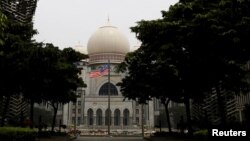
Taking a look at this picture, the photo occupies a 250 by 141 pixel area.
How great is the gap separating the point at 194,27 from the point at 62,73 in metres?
14.0

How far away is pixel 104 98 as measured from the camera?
9781 cm

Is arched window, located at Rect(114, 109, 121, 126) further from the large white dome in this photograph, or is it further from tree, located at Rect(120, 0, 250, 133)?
tree, located at Rect(120, 0, 250, 133)

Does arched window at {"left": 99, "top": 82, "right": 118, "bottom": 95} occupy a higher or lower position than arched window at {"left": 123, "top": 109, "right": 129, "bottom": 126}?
higher

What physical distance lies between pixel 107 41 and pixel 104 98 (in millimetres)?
14780

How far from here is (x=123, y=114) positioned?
96562 millimetres

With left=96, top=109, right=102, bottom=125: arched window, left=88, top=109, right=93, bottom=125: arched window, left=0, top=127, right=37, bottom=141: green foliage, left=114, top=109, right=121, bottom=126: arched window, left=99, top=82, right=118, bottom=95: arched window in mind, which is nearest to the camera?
left=0, top=127, right=37, bottom=141: green foliage

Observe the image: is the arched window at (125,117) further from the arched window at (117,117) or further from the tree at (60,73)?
the tree at (60,73)

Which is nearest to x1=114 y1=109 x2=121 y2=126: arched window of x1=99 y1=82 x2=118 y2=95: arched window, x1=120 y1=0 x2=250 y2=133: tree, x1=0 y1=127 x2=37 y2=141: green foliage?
x1=99 y1=82 x2=118 y2=95: arched window

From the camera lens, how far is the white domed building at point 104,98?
92.0 m

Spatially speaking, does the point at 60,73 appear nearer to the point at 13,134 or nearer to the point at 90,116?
the point at 13,134

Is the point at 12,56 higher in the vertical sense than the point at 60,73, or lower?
higher

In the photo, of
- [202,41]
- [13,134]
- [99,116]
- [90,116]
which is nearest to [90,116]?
[90,116]

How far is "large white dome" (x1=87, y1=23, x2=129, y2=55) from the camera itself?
301ft

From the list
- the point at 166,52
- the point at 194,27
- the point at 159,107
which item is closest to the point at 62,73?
the point at 166,52
